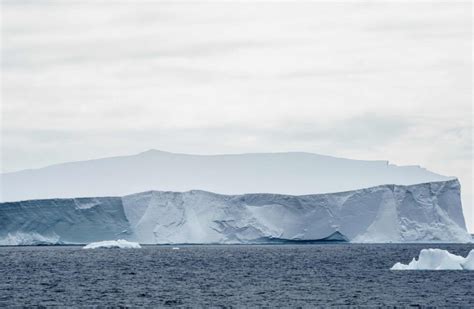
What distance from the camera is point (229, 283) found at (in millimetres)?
28828

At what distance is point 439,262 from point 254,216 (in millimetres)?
17052

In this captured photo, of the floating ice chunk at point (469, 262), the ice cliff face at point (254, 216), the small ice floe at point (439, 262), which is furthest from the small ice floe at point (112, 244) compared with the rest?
the floating ice chunk at point (469, 262)

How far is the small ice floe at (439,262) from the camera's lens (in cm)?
3366

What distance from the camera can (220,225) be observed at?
167 feet

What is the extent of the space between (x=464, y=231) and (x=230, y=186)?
42.9ft

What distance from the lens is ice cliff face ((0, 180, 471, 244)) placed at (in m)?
49.6

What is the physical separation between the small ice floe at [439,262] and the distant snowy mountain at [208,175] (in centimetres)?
1713

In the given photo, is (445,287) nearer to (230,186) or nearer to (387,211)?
(387,211)

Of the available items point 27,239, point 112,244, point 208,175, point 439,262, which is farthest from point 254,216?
point 439,262

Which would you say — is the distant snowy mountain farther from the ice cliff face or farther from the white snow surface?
Result: the white snow surface

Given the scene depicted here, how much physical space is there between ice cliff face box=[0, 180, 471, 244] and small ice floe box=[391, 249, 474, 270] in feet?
48.9

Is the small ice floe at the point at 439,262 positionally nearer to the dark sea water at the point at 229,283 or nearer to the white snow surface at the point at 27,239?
the dark sea water at the point at 229,283

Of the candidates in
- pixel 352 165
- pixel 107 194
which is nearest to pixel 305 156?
pixel 352 165

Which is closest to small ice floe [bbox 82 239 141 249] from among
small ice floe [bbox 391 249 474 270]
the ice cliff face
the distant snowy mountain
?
the ice cliff face
